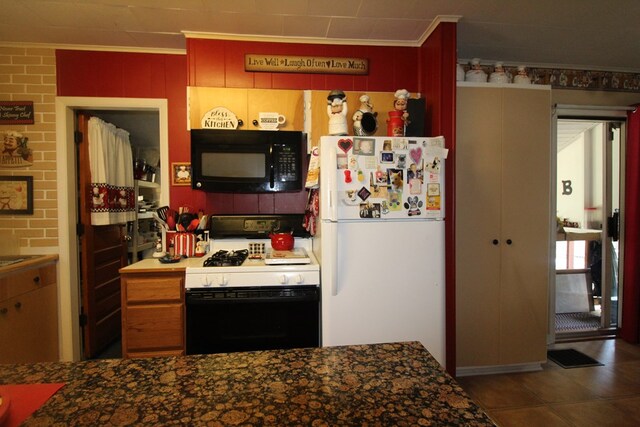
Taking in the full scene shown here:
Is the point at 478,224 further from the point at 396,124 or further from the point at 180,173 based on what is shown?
the point at 180,173

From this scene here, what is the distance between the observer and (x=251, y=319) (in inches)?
73.2

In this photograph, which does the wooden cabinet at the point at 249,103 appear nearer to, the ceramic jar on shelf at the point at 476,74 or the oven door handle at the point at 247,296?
the oven door handle at the point at 247,296

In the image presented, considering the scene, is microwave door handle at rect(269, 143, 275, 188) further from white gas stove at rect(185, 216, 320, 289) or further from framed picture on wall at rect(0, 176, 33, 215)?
framed picture on wall at rect(0, 176, 33, 215)

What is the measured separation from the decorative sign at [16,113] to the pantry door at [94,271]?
0.30 m

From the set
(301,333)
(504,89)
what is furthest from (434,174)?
(301,333)

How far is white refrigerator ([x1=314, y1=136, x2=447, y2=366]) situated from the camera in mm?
1741

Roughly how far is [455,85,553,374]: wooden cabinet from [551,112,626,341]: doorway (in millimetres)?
779

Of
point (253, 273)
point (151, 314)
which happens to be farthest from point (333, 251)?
point (151, 314)

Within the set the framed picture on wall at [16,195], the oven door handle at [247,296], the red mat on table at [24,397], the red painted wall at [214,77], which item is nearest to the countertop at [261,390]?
the red mat on table at [24,397]

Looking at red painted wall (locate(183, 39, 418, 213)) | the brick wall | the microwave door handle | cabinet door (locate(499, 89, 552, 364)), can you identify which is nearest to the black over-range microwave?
the microwave door handle

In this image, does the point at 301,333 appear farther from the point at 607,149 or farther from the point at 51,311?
the point at 607,149

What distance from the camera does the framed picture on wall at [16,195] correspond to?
2.38m

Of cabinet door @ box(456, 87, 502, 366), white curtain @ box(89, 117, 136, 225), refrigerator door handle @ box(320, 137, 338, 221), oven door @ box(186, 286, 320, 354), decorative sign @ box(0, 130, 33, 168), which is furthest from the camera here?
white curtain @ box(89, 117, 136, 225)

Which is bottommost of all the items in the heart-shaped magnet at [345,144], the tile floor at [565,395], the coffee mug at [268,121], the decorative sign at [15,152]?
the tile floor at [565,395]
